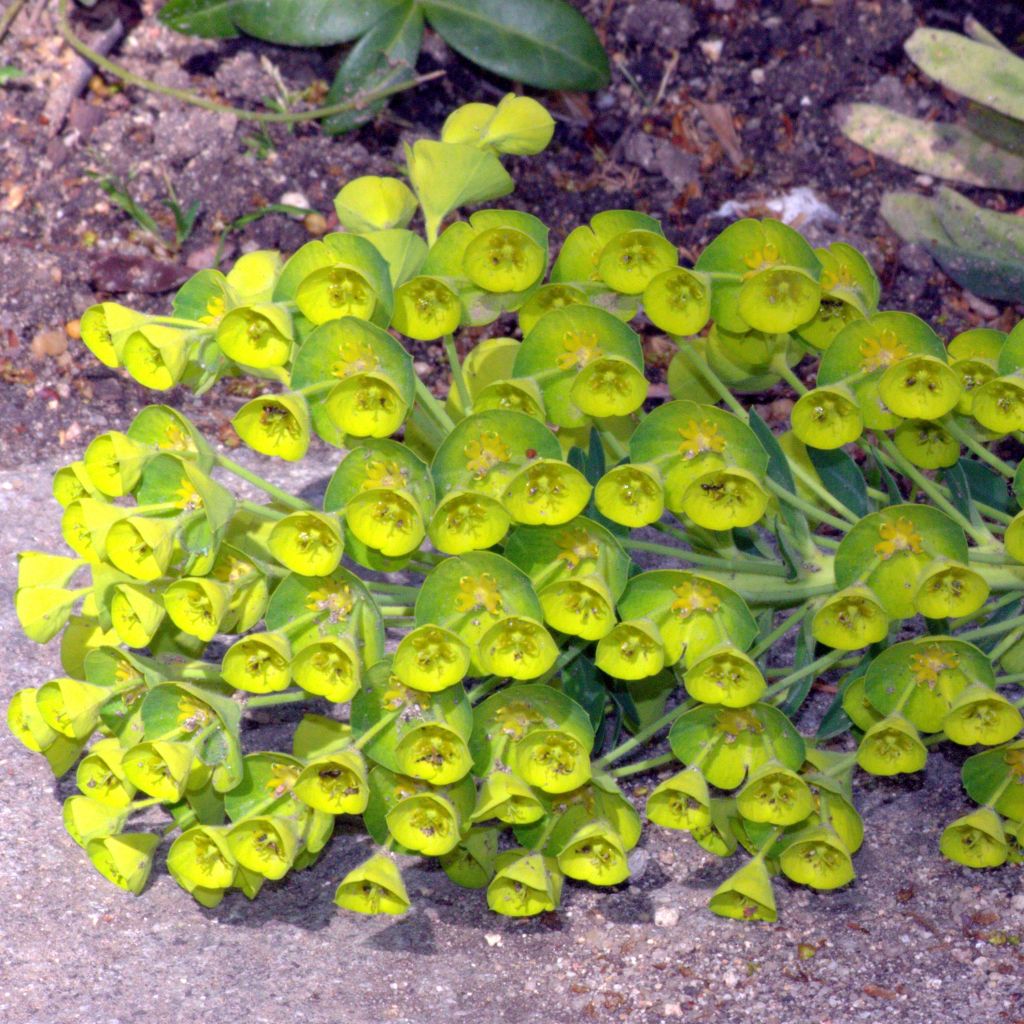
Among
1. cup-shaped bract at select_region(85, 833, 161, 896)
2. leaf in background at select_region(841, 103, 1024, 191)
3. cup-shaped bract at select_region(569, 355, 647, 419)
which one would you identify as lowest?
cup-shaped bract at select_region(85, 833, 161, 896)

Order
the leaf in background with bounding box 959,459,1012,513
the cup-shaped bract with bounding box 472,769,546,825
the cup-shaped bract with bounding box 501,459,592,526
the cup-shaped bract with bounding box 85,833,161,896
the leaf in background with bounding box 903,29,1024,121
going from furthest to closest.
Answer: the leaf in background with bounding box 903,29,1024,121
the leaf in background with bounding box 959,459,1012,513
the cup-shaped bract with bounding box 85,833,161,896
the cup-shaped bract with bounding box 472,769,546,825
the cup-shaped bract with bounding box 501,459,592,526

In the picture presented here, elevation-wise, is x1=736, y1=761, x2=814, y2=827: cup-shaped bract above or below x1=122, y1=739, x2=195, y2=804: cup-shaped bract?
above

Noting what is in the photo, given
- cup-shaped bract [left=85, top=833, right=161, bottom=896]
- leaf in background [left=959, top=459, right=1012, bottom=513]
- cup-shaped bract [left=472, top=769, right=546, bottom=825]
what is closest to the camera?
cup-shaped bract [left=472, top=769, right=546, bottom=825]

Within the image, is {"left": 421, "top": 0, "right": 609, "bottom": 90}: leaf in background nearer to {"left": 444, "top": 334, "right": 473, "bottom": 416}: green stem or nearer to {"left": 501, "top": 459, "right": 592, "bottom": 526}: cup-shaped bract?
{"left": 444, "top": 334, "right": 473, "bottom": 416}: green stem

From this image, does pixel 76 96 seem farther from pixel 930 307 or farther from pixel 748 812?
pixel 748 812

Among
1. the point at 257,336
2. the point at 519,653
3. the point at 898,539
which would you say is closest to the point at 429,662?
the point at 519,653

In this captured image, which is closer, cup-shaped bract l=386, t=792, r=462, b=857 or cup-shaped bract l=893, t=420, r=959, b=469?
cup-shaped bract l=386, t=792, r=462, b=857

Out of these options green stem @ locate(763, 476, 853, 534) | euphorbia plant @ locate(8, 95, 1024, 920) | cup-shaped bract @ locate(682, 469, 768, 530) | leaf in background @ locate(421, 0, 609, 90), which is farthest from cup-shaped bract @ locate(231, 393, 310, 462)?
leaf in background @ locate(421, 0, 609, 90)

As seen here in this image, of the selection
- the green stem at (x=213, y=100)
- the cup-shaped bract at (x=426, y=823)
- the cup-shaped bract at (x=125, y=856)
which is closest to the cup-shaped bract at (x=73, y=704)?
the cup-shaped bract at (x=125, y=856)
